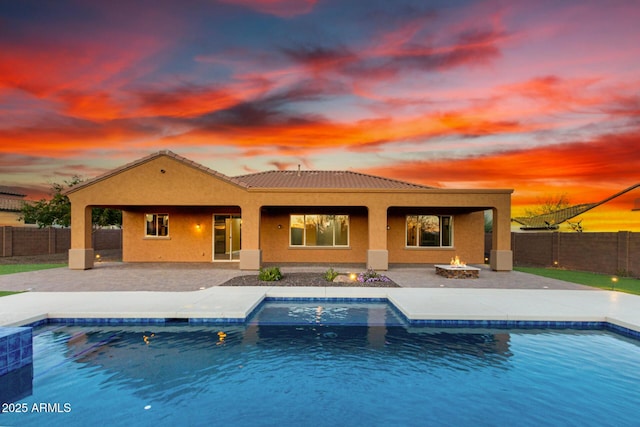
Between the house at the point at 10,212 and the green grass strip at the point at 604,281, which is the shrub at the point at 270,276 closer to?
the green grass strip at the point at 604,281

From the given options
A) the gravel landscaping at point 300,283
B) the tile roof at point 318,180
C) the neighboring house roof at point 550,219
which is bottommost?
the gravel landscaping at point 300,283

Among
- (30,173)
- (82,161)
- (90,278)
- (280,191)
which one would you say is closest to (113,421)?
(90,278)

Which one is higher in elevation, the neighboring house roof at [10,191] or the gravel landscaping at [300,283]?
the neighboring house roof at [10,191]

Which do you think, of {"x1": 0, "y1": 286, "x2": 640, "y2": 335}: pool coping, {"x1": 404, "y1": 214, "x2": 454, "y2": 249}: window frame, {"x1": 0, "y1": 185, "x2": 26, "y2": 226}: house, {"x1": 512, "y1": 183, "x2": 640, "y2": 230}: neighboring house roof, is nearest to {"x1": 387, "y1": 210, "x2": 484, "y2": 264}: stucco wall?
{"x1": 404, "y1": 214, "x2": 454, "y2": 249}: window frame

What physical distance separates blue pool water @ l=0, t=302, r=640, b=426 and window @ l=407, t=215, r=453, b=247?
12.2 m

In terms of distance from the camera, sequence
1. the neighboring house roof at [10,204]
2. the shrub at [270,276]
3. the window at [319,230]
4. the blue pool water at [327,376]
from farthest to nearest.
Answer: the neighboring house roof at [10,204] < the window at [319,230] < the shrub at [270,276] < the blue pool water at [327,376]

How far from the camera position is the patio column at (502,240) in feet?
51.8

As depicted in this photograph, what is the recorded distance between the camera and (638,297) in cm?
977

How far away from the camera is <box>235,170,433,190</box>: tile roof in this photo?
61.6ft

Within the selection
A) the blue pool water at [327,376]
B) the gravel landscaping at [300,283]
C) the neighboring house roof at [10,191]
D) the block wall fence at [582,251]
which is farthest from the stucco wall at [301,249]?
the neighboring house roof at [10,191]

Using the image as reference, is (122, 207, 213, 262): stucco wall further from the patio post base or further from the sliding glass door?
the patio post base

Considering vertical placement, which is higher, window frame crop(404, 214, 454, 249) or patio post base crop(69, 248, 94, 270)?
window frame crop(404, 214, 454, 249)

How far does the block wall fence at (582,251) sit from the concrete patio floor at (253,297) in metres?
3.86

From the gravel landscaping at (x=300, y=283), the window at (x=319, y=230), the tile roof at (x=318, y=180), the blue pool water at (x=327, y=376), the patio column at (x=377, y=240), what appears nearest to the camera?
the blue pool water at (x=327, y=376)
